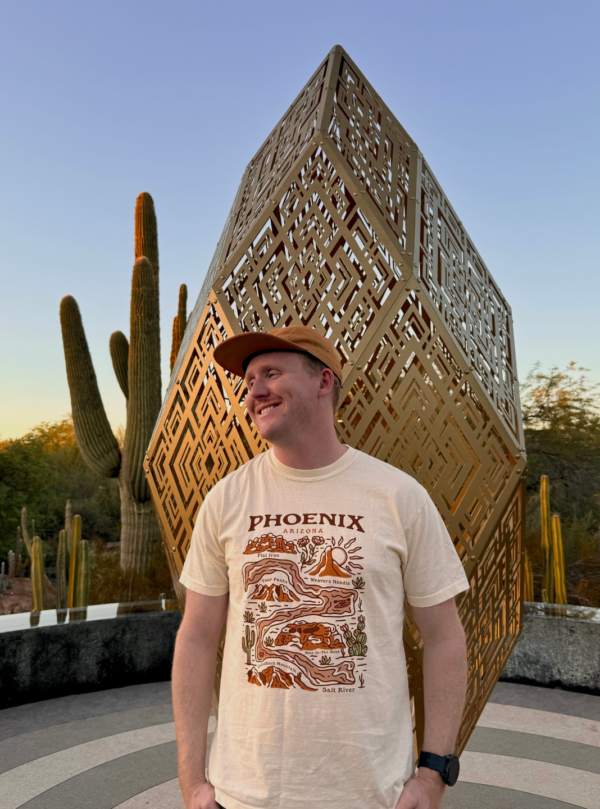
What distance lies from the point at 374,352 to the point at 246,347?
2.19 ft

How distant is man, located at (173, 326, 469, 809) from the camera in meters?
1.77

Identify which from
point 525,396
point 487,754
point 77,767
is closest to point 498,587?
point 487,754

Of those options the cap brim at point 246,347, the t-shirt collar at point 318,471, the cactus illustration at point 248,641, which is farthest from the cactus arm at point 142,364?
the cactus illustration at point 248,641

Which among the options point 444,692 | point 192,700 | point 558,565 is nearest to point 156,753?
point 192,700

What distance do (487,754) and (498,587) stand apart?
264cm

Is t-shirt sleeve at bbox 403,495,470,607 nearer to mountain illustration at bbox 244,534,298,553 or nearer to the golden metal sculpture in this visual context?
mountain illustration at bbox 244,534,298,553

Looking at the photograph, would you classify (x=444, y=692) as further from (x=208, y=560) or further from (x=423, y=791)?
(x=208, y=560)

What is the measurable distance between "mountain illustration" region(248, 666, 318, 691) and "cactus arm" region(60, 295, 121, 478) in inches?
447

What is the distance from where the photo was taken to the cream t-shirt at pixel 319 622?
1.76 meters

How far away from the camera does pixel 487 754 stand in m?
4.84

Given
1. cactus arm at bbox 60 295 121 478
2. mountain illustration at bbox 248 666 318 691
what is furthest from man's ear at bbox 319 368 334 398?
cactus arm at bbox 60 295 121 478

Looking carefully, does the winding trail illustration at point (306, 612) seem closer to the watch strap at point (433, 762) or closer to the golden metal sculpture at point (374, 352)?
the watch strap at point (433, 762)

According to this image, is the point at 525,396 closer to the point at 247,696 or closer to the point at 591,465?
the point at 591,465

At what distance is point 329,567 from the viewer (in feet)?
6.07
